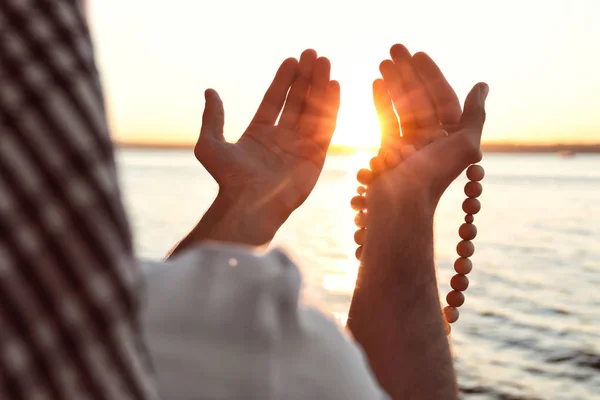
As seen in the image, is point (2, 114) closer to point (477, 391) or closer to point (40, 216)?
point (40, 216)

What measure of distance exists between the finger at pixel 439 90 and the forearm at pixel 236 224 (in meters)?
0.61

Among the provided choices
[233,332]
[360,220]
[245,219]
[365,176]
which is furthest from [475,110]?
[233,332]

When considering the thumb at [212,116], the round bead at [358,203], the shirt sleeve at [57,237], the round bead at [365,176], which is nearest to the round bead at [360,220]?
the round bead at [358,203]

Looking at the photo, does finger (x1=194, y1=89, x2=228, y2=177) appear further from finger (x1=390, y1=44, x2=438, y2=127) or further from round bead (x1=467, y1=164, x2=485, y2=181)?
round bead (x1=467, y1=164, x2=485, y2=181)

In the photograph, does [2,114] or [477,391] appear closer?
[2,114]

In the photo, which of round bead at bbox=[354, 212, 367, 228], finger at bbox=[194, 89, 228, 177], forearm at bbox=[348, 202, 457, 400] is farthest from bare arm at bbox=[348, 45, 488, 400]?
finger at bbox=[194, 89, 228, 177]

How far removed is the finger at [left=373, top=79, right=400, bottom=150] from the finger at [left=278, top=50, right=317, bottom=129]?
0.23 meters

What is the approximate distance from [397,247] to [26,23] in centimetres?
119

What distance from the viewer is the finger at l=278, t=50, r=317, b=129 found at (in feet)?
7.07

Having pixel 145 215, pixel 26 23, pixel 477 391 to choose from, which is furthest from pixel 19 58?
pixel 145 215

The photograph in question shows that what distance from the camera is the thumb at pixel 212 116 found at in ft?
7.01

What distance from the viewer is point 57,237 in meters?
0.42

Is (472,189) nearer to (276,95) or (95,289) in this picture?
(276,95)

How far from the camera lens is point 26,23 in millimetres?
463
